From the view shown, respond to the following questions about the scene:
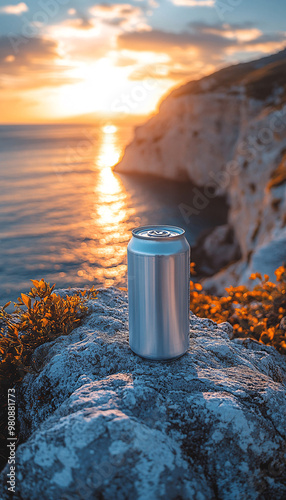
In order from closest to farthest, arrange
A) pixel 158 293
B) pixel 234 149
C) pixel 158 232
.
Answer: pixel 158 293
pixel 158 232
pixel 234 149

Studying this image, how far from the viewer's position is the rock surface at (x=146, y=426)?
2.33 m

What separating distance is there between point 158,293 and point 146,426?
1092 millimetres

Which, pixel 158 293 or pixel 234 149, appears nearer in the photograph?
pixel 158 293

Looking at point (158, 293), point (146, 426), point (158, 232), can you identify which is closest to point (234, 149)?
point (158, 232)

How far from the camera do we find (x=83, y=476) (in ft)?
7.44

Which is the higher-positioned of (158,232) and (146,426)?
(158,232)

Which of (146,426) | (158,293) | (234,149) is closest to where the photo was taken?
(146,426)

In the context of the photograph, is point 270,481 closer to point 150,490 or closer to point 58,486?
point 150,490

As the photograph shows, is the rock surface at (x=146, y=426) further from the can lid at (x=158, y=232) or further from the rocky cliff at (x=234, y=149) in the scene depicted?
the rocky cliff at (x=234, y=149)

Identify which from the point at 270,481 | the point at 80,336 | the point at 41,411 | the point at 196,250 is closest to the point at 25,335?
the point at 80,336

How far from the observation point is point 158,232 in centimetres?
352

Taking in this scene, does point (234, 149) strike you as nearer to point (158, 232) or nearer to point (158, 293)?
point (158, 232)

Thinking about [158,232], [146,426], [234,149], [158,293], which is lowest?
[146,426]

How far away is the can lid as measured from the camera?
326 cm
